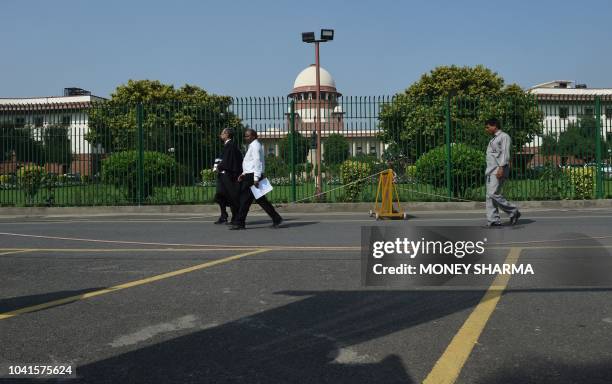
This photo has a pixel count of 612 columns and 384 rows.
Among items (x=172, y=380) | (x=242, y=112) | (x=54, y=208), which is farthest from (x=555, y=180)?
(x=172, y=380)

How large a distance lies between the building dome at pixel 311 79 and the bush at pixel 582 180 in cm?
6360

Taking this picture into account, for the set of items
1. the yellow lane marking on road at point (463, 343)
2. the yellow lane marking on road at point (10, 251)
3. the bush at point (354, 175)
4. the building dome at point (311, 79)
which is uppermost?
the building dome at point (311, 79)

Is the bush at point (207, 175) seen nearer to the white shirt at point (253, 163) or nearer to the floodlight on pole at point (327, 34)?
the white shirt at point (253, 163)

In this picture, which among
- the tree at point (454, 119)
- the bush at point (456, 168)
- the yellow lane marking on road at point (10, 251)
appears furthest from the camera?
the bush at point (456, 168)

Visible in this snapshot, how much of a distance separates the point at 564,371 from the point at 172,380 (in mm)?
1801

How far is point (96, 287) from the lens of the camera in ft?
15.6

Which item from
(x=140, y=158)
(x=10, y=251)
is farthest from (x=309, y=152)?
(x=10, y=251)

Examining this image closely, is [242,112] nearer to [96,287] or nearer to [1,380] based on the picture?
[96,287]

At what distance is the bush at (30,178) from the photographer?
14734 mm

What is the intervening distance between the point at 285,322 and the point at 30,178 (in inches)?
516

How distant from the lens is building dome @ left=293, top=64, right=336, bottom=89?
7712 cm

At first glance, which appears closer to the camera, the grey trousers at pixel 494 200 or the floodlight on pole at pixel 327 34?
the grey trousers at pixel 494 200

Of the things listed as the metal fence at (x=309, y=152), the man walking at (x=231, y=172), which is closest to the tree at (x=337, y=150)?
the metal fence at (x=309, y=152)

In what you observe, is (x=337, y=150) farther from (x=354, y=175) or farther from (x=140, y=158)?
(x=140, y=158)
